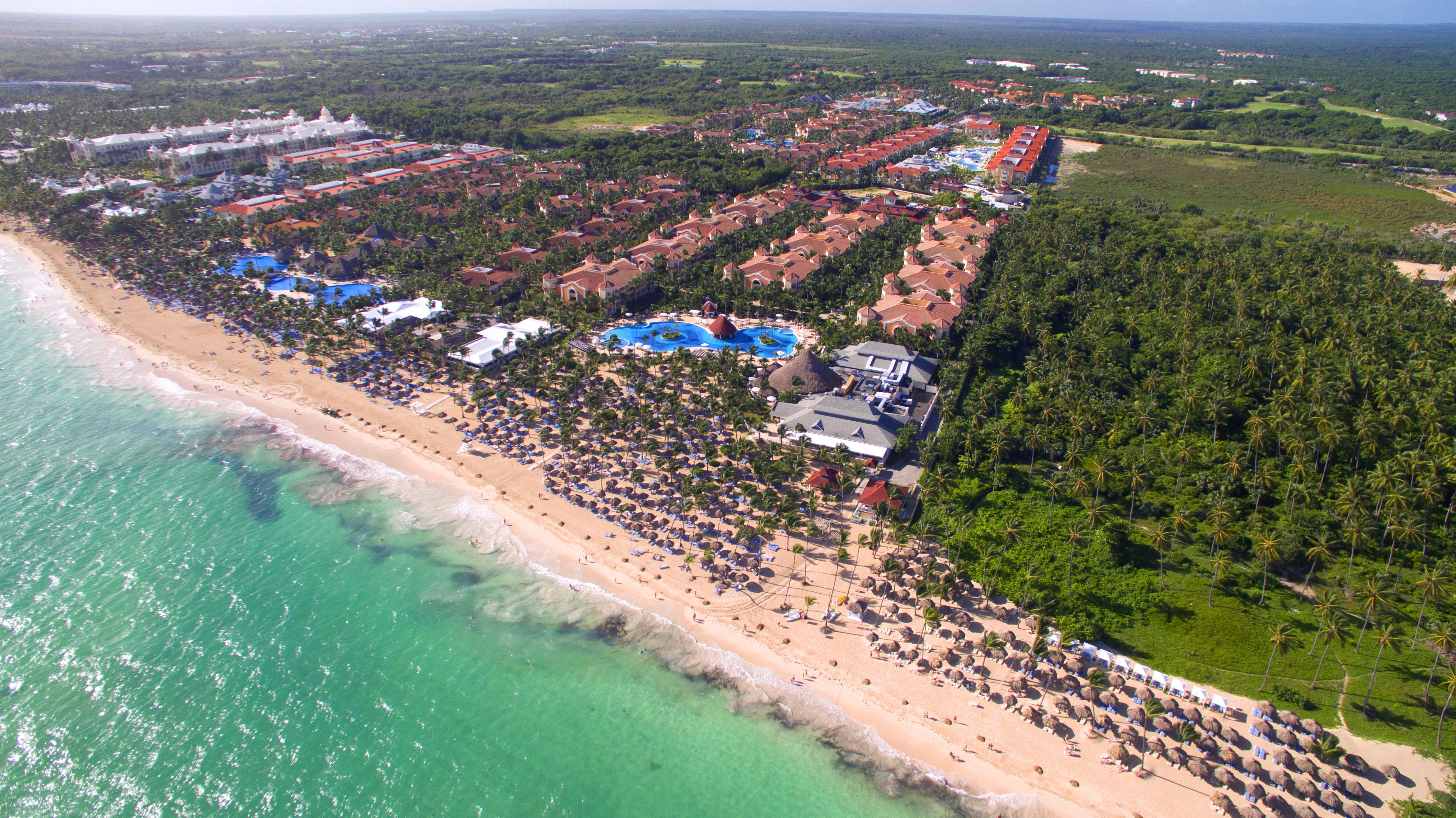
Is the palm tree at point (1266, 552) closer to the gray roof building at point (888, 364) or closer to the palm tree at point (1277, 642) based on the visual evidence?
the palm tree at point (1277, 642)

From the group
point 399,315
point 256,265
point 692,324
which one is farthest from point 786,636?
point 256,265

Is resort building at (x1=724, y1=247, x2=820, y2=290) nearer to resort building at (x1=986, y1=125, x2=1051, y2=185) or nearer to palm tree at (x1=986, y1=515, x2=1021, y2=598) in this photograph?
palm tree at (x1=986, y1=515, x2=1021, y2=598)

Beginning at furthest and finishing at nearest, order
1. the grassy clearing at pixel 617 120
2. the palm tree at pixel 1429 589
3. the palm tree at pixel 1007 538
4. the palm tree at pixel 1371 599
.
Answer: the grassy clearing at pixel 617 120 < the palm tree at pixel 1007 538 < the palm tree at pixel 1429 589 < the palm tree at pixel 1371 599

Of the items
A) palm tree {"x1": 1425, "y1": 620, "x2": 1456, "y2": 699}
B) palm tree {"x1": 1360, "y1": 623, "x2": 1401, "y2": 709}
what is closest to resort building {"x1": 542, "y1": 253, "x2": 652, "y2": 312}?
palm tree {"x1": 1360, "y1": 623, "x2": 1401, "y2": 709}

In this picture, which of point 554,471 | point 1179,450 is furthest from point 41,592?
point 1179,450

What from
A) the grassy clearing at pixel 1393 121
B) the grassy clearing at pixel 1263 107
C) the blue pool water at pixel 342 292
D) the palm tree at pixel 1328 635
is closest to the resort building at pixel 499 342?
the blue pool water at pixel 342 292

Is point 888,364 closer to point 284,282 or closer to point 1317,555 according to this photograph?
point 1317,555

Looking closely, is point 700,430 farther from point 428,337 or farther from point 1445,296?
point 1445,296

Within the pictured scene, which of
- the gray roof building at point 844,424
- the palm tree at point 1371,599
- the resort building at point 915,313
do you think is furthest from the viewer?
the resort building at point 915,313
